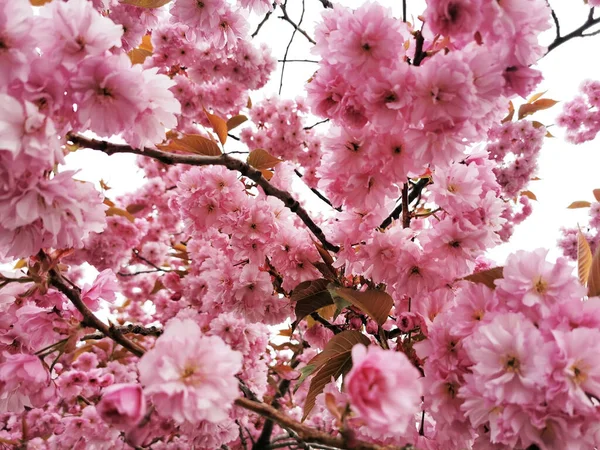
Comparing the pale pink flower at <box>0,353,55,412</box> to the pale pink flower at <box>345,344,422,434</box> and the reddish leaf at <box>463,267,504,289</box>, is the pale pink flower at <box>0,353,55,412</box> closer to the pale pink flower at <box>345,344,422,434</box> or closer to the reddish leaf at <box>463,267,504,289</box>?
the pale pink flower at <box>345,344,422,434</box>

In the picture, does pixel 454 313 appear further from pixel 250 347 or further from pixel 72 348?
pixel 250 347

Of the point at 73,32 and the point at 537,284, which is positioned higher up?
the point at 73,32

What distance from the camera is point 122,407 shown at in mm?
572

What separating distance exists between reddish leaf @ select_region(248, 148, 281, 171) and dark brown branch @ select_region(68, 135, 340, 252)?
11 cm

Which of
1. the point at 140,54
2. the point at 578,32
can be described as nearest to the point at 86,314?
the point at 578,32

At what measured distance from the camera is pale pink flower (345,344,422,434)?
0.56 m

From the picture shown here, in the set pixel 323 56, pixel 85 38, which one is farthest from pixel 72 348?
pixel 323 56

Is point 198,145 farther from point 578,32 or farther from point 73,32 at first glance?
point 578,32

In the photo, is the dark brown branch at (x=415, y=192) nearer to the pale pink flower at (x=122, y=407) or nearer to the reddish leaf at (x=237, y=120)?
the reddish leaf at (x=237, y=120)

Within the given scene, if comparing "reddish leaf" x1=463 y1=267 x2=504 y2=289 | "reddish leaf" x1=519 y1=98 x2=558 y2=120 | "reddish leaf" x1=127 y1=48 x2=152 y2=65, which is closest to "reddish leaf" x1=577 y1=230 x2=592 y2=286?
"reddish leaf" x1=463 y1=267 x2=504 y2=289

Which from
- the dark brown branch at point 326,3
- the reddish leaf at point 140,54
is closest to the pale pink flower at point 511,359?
the dark brown branch at point 326,3

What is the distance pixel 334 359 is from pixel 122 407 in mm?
757

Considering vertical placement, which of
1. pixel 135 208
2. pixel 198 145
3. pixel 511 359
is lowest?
pixel 511 359

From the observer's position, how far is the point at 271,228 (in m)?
1.52
